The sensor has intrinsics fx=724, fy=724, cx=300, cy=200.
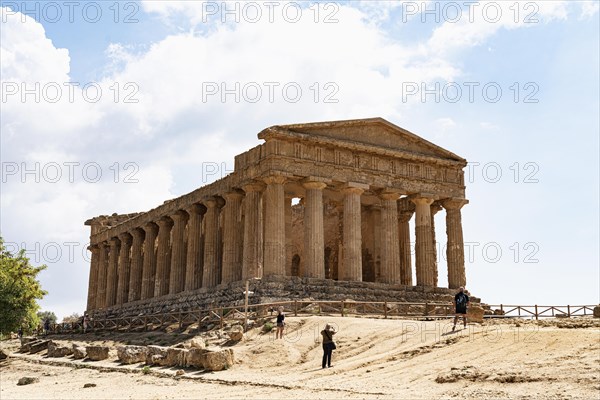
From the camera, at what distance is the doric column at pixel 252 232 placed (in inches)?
1582

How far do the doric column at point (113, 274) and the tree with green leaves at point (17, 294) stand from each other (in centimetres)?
2087

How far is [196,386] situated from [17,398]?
4.92 meters

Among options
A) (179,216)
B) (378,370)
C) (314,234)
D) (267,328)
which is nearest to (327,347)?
(378,370)

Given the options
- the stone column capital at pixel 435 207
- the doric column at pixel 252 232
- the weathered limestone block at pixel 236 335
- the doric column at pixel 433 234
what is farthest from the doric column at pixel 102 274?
the weathered limestone block at pixel 236 335

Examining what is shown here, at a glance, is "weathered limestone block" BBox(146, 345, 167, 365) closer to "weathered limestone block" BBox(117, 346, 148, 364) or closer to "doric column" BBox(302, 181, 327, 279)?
"weathered limestone block" BBox(117, 346, 148, 364)

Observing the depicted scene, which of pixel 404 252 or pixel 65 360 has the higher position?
pixel 404 252

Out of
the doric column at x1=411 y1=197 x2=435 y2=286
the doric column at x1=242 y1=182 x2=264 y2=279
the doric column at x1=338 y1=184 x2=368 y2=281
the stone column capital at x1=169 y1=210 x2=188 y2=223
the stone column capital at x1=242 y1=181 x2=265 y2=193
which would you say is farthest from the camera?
the stone column capital at x1=169 y1=210 x2=188 y2=223

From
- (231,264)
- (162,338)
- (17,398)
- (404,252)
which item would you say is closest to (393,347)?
(17,398)

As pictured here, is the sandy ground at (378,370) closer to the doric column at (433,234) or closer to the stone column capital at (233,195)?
the stone column capital at (233,195)

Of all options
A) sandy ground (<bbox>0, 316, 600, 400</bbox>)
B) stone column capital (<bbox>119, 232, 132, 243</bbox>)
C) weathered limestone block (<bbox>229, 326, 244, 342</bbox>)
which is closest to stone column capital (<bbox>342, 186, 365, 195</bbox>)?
sandy ground (<bbox>0, 316, 600, 400</bbox>)

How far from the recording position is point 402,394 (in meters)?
15.0

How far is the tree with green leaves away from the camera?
37062mm

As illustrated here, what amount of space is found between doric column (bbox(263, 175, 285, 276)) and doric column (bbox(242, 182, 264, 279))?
2093 mm

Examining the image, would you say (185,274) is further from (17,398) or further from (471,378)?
(471,378)
